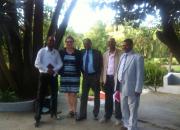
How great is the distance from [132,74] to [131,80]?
0.12 m

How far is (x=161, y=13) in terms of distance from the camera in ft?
24.2

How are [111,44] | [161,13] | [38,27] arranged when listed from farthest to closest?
[38,27], [111,44], [161,13]

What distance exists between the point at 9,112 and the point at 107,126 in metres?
3.06

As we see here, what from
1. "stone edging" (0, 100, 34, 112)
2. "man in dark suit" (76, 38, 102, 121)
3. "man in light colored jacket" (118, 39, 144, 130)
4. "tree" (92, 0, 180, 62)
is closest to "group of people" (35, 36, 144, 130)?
"man in dark suit" (76, 38, 102, 121)

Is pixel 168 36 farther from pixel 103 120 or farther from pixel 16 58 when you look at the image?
pixel 16 58

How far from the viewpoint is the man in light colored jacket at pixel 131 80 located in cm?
823

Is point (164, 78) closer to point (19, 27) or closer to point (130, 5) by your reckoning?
point (19, 27)

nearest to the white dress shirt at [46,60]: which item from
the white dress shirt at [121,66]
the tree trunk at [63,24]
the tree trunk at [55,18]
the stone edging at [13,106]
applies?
the white dress shirt at [121,66]

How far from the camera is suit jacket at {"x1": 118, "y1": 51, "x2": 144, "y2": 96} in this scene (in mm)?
8211

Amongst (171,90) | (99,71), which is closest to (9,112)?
(99,71)

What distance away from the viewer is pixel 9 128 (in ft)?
30.2

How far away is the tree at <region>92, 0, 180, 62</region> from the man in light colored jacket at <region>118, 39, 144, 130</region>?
59 cm

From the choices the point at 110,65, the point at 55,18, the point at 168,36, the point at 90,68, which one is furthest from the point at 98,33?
the point at 168,36

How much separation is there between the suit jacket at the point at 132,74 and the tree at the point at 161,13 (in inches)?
30.0
